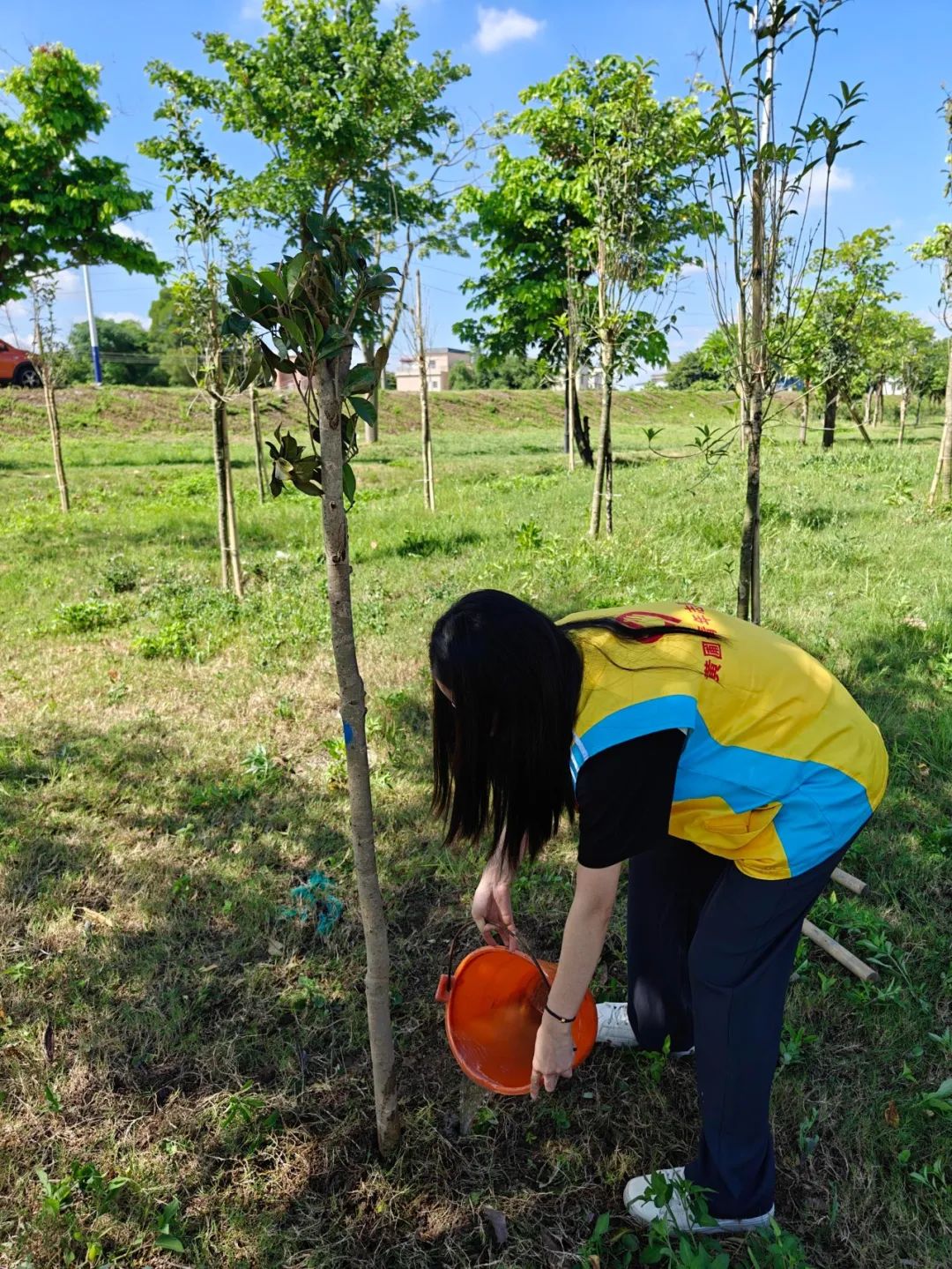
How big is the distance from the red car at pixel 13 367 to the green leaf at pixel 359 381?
22940mm

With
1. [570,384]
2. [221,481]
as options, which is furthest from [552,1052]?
[570,384]

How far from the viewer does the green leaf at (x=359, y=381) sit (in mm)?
1507

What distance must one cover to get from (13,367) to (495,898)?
2377 centimetres

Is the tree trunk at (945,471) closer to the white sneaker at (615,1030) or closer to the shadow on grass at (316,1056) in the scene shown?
the shadow on grass at (316,1056)

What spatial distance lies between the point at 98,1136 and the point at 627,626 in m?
1.85

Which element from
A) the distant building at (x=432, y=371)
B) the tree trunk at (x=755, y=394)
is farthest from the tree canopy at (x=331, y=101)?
the tree trunk at (x=755, y=394)

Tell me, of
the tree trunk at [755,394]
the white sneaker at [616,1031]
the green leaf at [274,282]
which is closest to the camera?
the green leaf at [274,282]

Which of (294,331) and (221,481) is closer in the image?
(294,331)

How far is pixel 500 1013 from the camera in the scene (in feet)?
6.74

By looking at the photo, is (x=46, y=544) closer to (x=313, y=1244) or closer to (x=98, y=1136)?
(x=98, y=1136)

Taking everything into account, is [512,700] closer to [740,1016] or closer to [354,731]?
[354,731]

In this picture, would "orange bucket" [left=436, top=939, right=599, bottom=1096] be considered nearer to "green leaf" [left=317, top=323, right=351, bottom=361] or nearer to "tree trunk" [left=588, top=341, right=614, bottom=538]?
"green leaf" [left=317, top=323, right=351, bottom=361]

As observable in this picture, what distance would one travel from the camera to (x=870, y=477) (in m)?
11.0

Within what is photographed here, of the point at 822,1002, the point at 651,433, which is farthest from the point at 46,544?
the point at 822,1002
